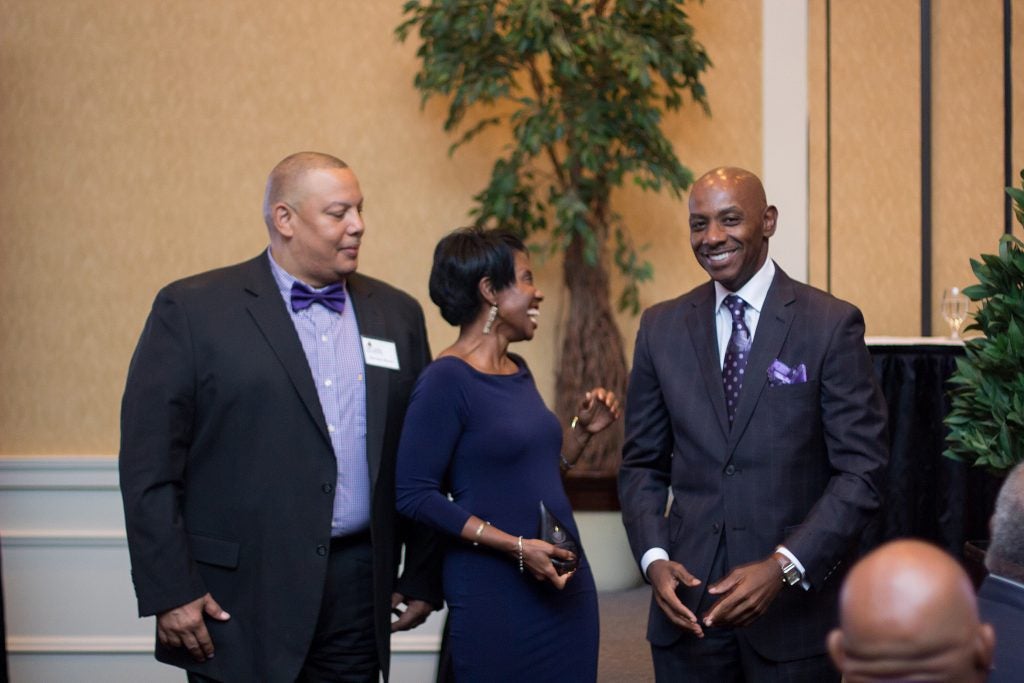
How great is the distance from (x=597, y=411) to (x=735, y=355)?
1.35 feet

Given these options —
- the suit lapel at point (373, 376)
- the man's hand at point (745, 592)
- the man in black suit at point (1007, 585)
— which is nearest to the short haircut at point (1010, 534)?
the man in black suit at point (1007, 585)

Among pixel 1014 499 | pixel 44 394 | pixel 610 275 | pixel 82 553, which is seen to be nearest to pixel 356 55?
pixel 610 275

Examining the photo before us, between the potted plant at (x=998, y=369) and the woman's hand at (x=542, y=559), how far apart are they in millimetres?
1129

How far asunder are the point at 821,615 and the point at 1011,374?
0.85 m

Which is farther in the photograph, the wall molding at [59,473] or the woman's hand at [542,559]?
the wall molding at [59,473]

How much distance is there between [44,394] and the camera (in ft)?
17.4

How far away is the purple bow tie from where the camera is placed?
9.21ft

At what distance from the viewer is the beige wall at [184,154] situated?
17.4 ft

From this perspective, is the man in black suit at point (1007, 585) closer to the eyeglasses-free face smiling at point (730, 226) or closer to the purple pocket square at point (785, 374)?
the purple pocket square at point (785, 374)

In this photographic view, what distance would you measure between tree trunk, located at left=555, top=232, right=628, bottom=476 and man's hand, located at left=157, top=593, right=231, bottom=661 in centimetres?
285

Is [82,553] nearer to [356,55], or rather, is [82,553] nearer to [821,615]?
[356,55]

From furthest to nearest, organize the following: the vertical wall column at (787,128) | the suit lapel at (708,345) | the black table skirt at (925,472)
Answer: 1. the vertical wall column at (787,128)
2. the black table skirt at (925,472)
3. the suit lapel at (708,345)

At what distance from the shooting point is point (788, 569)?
2.36m

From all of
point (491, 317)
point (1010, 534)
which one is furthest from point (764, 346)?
point (1010, 534)
